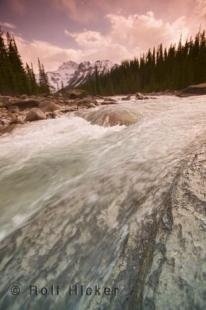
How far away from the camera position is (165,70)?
178 ft

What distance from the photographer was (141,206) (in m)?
2.51

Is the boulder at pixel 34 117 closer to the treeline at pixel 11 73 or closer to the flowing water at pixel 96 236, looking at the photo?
the flowing water at pixel 96 236

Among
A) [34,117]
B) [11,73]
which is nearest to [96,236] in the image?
[34,117]

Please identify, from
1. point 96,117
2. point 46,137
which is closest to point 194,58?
point 96,117

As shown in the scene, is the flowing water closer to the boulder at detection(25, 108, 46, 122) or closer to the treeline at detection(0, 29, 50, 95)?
the boulder at detection(25, 108, 46, 122)

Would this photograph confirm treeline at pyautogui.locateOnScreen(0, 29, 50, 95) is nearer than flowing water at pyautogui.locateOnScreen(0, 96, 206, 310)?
No

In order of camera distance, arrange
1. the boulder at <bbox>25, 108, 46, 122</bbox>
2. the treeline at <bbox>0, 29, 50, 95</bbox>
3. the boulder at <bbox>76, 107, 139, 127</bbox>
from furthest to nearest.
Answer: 1. the treeline at <bbox>0, 29, 50, 95</bbox>
2. the boulder at <bbox>25, 108, 46, 122</bbox>
3. the boulder at <bbox>76, 107, 139, 127</bbox>

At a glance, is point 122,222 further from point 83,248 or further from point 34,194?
point 34,194

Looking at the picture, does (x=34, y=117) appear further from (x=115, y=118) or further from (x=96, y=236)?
(x=96, y=236)

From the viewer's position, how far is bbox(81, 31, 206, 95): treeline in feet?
140

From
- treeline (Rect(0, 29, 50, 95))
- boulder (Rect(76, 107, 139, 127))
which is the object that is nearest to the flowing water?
boulder (Rect(76, 107, 139, 127))

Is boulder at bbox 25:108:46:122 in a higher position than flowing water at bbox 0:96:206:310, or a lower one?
higher

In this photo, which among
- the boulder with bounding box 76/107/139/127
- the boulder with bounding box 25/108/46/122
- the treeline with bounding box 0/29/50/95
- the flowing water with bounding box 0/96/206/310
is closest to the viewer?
the flowing water with bounding box 0/96/206/310

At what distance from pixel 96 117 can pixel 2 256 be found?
890 cm
